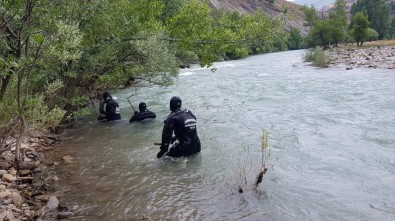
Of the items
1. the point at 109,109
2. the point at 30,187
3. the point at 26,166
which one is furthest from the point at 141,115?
the point at 30,187

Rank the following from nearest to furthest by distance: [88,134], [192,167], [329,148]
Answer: [192,167], [329,148], [88,134]

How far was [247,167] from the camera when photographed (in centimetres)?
973

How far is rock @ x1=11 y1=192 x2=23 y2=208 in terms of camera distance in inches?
283

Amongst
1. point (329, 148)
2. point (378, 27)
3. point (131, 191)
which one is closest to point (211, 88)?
point (329, 148)

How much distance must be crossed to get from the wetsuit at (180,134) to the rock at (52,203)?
3268 mm

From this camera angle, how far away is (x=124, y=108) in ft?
66.6

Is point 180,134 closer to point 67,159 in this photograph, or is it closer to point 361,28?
point 67,159

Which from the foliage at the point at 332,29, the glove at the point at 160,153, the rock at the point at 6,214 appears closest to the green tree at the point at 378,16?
the foliage at the point at 332,29

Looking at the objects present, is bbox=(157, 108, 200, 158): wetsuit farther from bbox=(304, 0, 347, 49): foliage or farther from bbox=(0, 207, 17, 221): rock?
bbox=(304, 0, 347, 49): foliage

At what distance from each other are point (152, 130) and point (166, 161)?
429 centimetres

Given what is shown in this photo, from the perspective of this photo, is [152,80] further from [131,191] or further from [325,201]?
[325,201]

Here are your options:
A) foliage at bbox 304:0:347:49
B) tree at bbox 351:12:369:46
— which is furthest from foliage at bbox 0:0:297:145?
foliage at bbox 304:0:347:49

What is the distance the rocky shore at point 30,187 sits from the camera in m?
6.90

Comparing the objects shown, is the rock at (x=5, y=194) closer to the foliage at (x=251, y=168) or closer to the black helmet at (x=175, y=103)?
the black helmet at (x=175, y=103)
